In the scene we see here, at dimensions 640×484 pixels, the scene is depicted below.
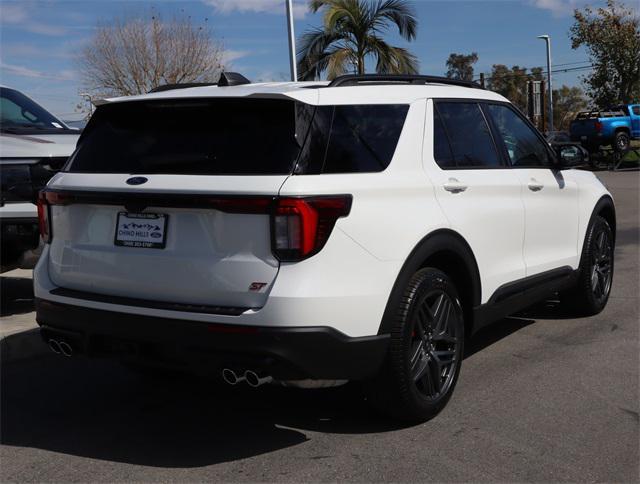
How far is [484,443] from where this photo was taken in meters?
4.02

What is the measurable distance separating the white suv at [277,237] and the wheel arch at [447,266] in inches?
0.4

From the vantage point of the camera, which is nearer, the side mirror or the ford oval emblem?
the ford oval emblem

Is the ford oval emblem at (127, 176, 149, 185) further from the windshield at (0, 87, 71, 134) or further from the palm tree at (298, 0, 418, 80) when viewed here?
the palm tree at (298, 0, 418, 80)

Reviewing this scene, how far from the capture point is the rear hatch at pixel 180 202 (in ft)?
11.8

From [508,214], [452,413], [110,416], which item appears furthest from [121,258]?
[508,214]

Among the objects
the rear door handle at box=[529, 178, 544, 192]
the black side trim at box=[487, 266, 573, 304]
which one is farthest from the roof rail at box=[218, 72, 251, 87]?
the rear door handle at box=[529, 178, 544, 192]

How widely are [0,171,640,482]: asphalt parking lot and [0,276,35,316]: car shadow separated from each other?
155 cm

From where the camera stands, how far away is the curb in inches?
226

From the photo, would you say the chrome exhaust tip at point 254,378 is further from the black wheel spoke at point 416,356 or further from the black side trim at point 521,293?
the black side trim at point 521,293

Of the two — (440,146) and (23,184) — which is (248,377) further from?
(23,184)

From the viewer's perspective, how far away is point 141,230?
3836 millimetres

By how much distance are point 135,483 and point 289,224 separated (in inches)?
55.8

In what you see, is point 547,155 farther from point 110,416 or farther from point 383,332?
point 110,416

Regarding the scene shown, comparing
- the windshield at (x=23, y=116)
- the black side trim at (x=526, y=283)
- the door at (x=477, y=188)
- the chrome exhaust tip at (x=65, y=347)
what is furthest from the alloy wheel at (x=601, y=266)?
the windshield at (x=23, y=116)
